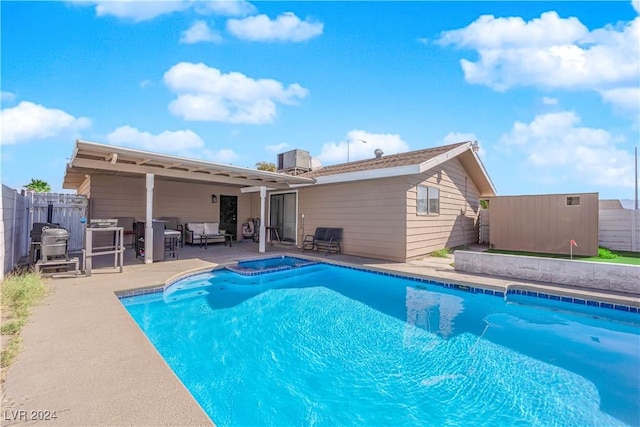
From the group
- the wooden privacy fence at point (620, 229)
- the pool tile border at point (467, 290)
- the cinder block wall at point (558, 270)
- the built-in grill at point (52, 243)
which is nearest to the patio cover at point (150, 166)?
the built-in grill at point (52, 243)

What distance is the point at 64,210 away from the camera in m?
9.32

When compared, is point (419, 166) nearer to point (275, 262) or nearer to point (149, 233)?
point (275, 262)

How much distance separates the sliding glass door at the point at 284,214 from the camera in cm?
1132

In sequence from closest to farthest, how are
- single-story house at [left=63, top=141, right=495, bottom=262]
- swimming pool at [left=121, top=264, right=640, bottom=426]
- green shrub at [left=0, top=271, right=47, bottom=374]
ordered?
swimming pool at [left=121, top=264, right=640, bottom=426] → green shrub at [left=0, top=271, right=47, bottom=374] → single-story house at [left=63, top=141, right=495, bottom=262]

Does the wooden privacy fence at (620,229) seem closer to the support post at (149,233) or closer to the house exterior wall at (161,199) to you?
the house exterior wall at (161,199)

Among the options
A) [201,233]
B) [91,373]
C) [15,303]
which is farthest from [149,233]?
[91,373]

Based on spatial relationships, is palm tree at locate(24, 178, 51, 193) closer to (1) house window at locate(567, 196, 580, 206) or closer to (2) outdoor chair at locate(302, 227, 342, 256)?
(2) outdoor chair at locate(302, 227, 342, 256)

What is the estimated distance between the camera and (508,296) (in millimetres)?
5527

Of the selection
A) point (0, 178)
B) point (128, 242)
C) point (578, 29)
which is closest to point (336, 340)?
point (0, 178)

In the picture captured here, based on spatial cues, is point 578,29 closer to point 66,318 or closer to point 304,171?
point 304,171

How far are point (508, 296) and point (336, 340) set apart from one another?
3.58 m

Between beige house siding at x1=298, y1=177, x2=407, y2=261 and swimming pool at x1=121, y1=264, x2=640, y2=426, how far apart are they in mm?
2474

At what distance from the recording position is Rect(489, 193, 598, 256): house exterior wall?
832 centimetres

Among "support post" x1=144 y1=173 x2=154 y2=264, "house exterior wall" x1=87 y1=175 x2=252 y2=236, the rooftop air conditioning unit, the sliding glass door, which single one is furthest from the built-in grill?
the rooftop air conditioning unit
